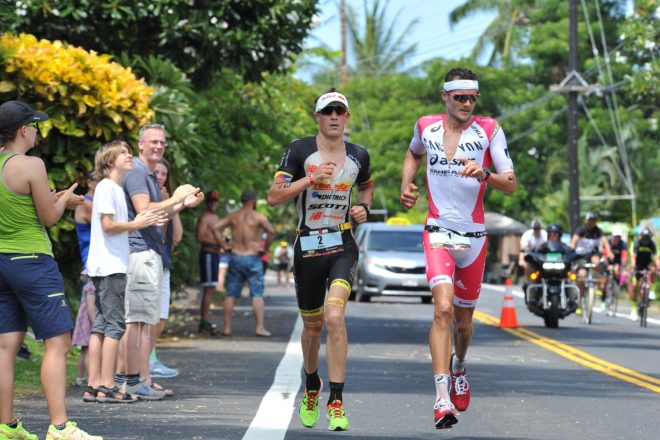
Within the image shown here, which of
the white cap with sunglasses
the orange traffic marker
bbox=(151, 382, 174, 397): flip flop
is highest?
the white cap with sunglasses

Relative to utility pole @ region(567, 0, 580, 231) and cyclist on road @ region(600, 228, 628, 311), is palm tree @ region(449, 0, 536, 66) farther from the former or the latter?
cyclist on road @ region(600, 228, 628, 311)

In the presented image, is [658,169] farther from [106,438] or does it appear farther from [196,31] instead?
[106,438]

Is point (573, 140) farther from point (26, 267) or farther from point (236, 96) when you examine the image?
point (26, 267)

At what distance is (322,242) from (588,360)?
24.4 ft

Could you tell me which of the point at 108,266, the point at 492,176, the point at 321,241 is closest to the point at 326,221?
the point at 321,241

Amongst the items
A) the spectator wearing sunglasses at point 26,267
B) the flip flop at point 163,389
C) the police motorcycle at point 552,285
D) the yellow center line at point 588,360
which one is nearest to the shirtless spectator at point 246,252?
the yellow center line at point 588,360

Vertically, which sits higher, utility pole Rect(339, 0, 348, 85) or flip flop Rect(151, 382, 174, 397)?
utility pole Rect(339, 0, 348, 85)

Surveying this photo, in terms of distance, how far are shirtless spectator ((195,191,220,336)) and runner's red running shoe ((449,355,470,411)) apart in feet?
32.9

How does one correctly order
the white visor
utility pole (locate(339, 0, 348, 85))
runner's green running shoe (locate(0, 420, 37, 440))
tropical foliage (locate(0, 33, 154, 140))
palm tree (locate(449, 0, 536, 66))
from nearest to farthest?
runner's green running shoe (locate(0, 420, 37, 440)) → the white visor → tropical foliage (locate(0, 33, 154, 140)) → palm tree (locate(449, 0, 536, 66)) → utility pole (locate(339, 0, 348, 85))

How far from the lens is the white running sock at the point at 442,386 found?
337 inches

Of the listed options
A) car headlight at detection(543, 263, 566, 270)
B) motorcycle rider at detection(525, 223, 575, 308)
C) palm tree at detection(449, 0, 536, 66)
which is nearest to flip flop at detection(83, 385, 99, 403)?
car headlight at detection(543, 263, 566, 270)

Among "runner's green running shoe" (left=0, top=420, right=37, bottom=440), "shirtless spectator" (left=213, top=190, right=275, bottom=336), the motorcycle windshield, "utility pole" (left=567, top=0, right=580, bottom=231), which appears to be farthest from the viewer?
"utility pole" (left=567, top=0, right=580, bottom=231)

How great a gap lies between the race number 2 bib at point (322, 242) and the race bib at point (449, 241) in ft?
2.21

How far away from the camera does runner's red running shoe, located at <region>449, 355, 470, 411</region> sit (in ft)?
31.6
